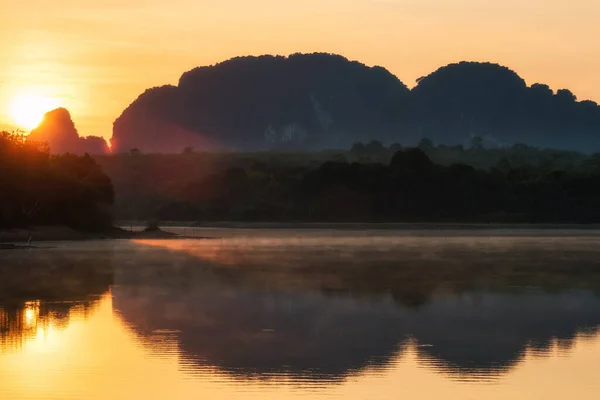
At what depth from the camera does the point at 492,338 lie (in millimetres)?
27594

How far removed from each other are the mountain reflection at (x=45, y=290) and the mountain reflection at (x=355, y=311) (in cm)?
137

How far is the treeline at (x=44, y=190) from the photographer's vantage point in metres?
98.5

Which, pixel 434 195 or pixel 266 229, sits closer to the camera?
pixel 266 229

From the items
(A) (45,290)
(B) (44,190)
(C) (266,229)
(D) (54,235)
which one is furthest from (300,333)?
(C) (266,229)

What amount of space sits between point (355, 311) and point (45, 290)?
1482 cm

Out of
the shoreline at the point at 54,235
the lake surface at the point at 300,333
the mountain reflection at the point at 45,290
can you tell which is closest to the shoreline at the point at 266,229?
the shoreline at the point at 54,235

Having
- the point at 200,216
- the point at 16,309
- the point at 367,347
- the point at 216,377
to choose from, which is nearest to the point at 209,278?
the point at 16,309

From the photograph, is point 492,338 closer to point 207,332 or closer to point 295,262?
point 207,332

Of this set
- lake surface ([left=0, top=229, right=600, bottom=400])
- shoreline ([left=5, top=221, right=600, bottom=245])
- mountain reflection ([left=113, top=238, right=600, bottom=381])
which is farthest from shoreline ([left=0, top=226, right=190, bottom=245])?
lake surface ([left=0, top=229, right=600, bottom=400])

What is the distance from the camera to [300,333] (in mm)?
28312

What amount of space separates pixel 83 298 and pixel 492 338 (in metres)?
17.2

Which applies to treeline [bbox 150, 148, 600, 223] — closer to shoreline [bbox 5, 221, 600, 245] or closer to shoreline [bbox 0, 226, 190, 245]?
shoreline [bbox 5, 221, 600, 245]

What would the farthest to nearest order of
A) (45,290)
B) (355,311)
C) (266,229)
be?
(266,229) → (45,290) → (355,311)

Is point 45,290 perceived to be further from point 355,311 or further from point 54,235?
point 54,235
